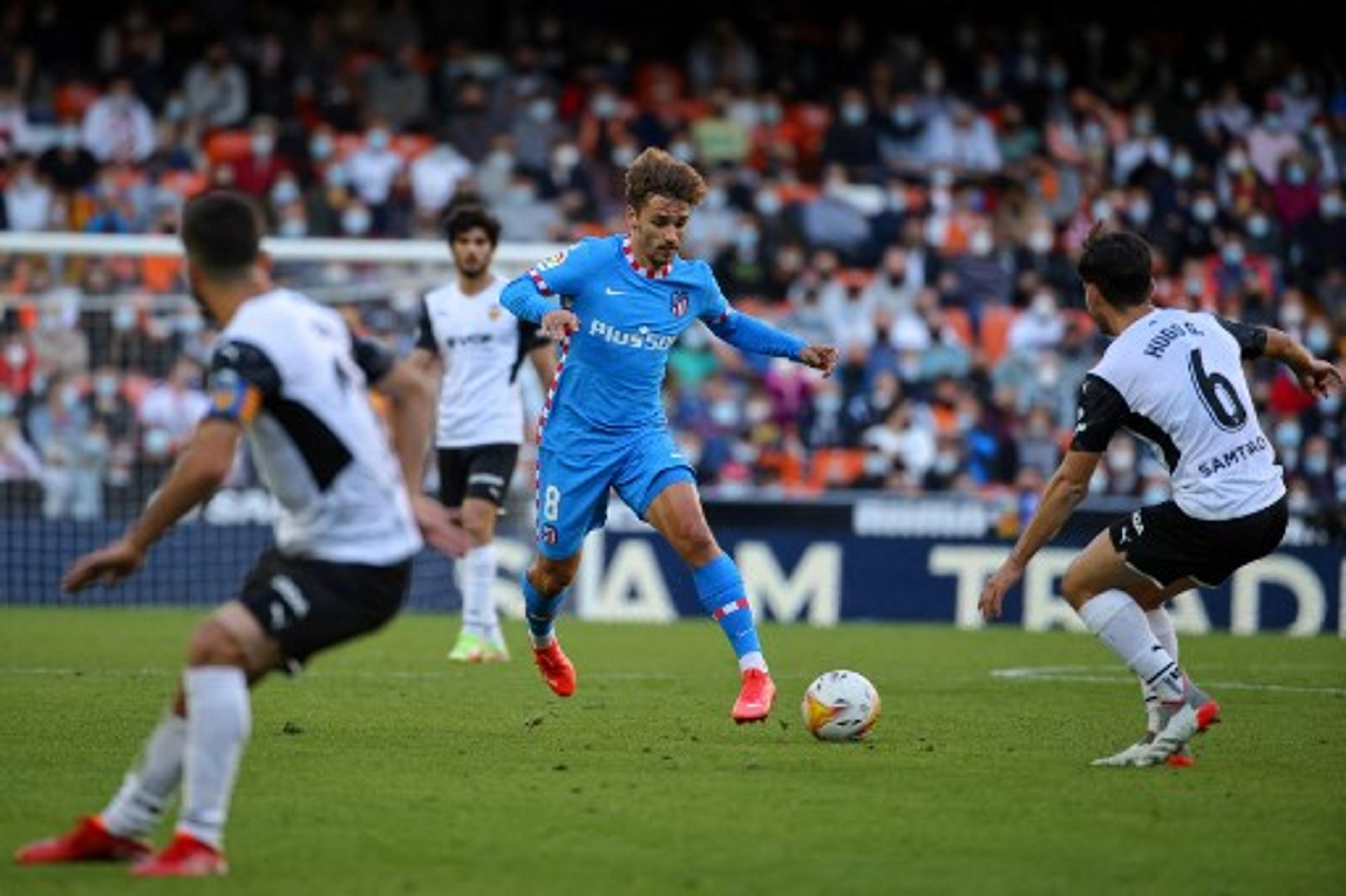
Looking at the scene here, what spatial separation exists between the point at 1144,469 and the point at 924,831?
1738 centimetres

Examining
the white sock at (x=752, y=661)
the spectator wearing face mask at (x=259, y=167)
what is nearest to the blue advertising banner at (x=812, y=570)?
the spectator wearing face mask at (x=259, y=167)

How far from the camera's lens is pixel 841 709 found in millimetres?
10273

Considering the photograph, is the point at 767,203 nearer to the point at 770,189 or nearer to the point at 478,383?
the point at 770,189

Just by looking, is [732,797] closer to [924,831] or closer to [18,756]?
[924,831]

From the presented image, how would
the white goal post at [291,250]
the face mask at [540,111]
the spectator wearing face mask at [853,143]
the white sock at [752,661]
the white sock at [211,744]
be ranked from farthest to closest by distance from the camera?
the spectator wearing face mask at [853,143]
the face mask at [540,111]
the white goal post at [291,250]
the white sock at [752,661]
the white sock at [211,744]

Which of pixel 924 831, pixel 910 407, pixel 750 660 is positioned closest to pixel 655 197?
pixel 750 660

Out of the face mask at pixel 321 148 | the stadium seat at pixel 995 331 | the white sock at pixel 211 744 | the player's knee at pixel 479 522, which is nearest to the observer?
the white sock at pixel 211 744

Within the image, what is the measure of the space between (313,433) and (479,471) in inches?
310

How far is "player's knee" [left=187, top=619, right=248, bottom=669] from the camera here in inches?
263

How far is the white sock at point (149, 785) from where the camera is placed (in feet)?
22.2

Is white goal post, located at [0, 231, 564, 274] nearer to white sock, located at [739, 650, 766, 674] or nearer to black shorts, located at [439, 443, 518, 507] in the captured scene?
black shorts, located at [439, 443, 518, 507]

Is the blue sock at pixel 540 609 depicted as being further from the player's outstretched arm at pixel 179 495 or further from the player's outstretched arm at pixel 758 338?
the player's outstretched arm at pixel 179 495

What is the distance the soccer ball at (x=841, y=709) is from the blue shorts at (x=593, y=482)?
4.16 feet

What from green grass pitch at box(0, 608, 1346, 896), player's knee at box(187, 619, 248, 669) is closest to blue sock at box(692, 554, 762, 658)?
green grass pitch at box(0, 608, 1346, 896)
